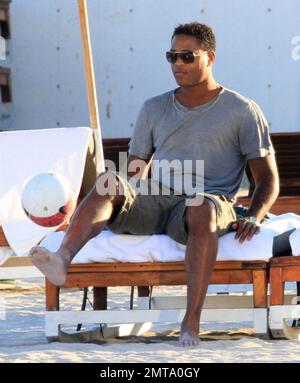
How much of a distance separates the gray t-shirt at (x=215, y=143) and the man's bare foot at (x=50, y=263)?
0.70m

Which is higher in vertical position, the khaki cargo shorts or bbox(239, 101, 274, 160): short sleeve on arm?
bbox(239, 101, 274, 160): short sleeve on arm

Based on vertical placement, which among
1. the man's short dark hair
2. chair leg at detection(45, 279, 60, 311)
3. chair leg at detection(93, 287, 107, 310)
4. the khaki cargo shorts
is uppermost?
the man's short dark hair

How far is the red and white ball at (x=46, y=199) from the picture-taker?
4.88 meters

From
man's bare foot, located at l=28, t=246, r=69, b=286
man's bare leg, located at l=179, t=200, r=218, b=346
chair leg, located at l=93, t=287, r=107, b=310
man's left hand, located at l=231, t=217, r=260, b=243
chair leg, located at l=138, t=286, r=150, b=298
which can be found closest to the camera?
man's bare foot, located at l=28, t=246, r=69, b=286

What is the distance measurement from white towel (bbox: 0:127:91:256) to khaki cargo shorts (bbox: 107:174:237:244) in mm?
1596

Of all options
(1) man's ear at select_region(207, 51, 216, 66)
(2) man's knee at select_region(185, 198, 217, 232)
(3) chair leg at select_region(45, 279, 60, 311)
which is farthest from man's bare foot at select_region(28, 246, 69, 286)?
(1) man's ear at select_region(207, 51, 216, 66)

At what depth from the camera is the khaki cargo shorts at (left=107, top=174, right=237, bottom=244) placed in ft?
15.5

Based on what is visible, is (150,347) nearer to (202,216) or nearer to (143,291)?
(202,216)

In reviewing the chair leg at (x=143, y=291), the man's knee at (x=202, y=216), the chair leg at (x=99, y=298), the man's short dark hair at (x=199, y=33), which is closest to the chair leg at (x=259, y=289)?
the man's knee at (x=202, y=216)

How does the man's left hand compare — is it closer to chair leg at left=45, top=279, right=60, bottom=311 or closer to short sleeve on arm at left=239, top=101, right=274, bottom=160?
short sleeve on arm at left=239, top=101, right=274, bottom=160

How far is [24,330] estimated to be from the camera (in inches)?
215

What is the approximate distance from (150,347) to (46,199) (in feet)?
2.50

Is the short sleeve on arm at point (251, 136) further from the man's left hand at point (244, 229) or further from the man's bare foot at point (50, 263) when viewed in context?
the man's bare foot at point (50, 263)

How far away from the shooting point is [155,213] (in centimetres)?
484
